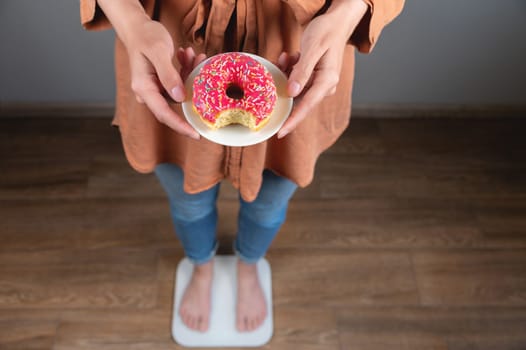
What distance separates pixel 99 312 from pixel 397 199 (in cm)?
96

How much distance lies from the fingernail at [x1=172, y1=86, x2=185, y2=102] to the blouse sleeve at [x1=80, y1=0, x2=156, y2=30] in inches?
5.4

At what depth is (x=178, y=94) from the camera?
58cm

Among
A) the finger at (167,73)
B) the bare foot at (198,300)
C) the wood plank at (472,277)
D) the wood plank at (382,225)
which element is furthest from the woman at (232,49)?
the wood plank at (472,277)

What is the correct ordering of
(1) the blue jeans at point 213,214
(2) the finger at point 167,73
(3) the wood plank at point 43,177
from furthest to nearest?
(3) the wood plank at point 43,177, (1) the blue jeans at point 213,214, (2) the finger at point 167,73

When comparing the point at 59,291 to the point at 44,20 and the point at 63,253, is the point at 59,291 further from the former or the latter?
the point at 44,20

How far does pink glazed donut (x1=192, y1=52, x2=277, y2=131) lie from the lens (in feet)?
1.97

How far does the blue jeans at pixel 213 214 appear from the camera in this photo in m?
0.86

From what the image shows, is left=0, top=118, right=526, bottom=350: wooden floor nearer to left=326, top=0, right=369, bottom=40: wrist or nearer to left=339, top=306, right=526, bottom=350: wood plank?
left=339, top=306, right=526, bottom=350: wood plank

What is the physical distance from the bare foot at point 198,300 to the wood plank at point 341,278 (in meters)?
0.19

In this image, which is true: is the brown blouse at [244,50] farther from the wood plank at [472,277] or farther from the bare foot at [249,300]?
the wood plank at [472,277]

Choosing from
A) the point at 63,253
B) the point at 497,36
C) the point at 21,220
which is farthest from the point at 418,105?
the point at 21,220

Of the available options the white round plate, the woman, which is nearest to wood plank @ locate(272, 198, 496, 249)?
the woman

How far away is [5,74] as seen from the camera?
1496 millimetres

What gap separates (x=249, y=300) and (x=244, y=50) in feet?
2.54
